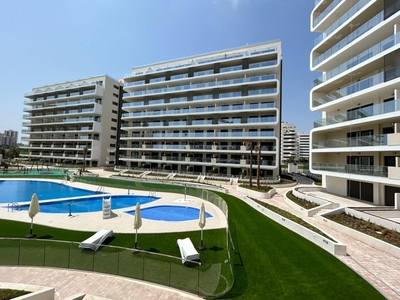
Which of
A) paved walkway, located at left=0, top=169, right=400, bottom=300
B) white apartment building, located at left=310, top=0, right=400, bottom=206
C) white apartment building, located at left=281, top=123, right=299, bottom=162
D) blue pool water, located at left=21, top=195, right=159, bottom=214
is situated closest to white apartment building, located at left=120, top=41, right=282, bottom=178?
white apartment building, located at left=310, top=0, right=400, bottom=206

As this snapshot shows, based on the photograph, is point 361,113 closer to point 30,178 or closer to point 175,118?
point 175,118

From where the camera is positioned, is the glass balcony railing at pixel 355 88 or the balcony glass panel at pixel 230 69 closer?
the glass balcony railing at pixel 355 88

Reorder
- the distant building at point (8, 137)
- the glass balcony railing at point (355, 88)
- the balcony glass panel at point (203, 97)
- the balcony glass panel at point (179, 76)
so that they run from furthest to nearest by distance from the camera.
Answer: the distant building at point (8, 137) → the balcony glass panel at point (179, 76) → the balcony glass panel at point (203, 97) → the glass balcony railing at point (355, 88)

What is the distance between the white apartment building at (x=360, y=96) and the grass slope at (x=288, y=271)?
978 centimetres

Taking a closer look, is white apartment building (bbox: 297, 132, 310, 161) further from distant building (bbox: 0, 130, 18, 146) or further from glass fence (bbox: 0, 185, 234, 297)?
distant building (bbox: 0, 130, 18, 146)

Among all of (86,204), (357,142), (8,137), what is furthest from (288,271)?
(8,137)

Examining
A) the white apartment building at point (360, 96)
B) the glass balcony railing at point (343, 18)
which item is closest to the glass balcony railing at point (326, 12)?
the white apartment building at point (360, 96)

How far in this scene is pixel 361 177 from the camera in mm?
17094

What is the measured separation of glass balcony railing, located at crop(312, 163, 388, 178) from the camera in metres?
15.5

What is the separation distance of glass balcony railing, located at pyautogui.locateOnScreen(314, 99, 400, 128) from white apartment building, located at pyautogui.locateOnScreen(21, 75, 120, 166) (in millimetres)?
51853

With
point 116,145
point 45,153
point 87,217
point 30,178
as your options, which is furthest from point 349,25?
point 45,153

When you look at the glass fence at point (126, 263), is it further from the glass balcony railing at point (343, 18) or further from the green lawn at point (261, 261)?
the glass balcony railing at point (343, 18)

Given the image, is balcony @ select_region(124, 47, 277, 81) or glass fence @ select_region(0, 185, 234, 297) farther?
balcony @ select_region(124, 47, 277, 81)

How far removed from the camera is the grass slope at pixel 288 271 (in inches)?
281
